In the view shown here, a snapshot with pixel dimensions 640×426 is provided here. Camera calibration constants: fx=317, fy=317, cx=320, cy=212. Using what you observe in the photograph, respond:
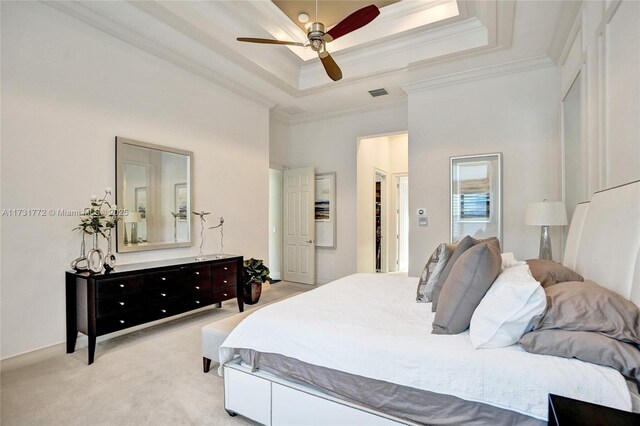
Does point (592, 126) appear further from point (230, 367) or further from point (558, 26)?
point (230, 367)

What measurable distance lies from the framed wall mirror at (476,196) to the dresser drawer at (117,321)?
12.4 feet

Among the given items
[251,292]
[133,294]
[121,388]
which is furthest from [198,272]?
[121,388]

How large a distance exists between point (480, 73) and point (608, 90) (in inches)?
86.7

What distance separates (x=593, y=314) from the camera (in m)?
1.30

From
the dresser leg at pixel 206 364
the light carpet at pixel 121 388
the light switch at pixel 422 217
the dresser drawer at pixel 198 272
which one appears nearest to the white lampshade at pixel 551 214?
the light switch at pixel 422 217

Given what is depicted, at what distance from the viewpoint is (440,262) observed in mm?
2301

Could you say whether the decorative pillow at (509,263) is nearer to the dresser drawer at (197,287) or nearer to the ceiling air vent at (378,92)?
the dresser drawer at (197,287)

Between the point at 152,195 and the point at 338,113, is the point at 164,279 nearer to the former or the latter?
the point at 152,195

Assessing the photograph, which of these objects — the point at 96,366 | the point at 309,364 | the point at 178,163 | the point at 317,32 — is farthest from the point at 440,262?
the point at 178,163

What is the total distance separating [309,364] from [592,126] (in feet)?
8.95

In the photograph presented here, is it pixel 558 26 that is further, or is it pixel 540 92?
pixel 540 92

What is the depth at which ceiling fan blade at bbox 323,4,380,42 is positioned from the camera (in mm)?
2342

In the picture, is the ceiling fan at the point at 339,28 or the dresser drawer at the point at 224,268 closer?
the ceiling fan at the point at 339,28

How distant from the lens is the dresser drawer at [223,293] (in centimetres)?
376
